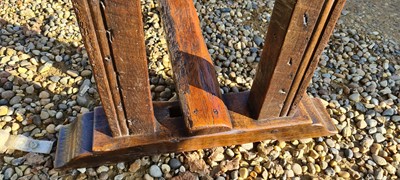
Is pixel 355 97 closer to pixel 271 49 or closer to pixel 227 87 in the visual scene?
pixel 227 87

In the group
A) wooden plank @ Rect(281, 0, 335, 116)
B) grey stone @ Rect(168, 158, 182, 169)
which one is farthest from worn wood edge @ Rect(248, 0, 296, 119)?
grey stone @ Rect(168, 158, 182, 169)

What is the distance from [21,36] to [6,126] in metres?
0.81

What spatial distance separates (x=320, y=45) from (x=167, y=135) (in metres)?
0.76

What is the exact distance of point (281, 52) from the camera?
1.34 m

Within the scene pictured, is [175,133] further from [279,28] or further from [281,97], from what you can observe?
[279,28]

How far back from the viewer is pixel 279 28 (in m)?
1.29

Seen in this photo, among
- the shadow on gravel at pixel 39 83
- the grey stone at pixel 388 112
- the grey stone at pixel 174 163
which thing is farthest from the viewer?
the grey stone at pixel 388 112

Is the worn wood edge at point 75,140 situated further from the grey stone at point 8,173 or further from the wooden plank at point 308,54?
the wooden plank at point 308,54

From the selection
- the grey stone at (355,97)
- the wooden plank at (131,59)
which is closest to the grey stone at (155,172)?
the wooden plank at (131,59)

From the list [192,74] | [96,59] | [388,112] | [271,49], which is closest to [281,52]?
[271,49]

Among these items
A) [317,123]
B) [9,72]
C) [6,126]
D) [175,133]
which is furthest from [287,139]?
[9,72]

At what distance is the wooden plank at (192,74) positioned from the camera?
1.52 m

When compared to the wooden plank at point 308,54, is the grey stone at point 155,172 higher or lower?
lower

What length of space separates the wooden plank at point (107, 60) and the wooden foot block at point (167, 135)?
0.10m
